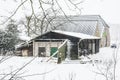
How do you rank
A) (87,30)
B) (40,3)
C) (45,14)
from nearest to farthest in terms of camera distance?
(40,3)
(45,14)
(87,30)

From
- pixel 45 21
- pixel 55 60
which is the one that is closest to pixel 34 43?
pixel 55 60

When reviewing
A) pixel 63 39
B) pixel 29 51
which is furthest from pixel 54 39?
pixel 29 51

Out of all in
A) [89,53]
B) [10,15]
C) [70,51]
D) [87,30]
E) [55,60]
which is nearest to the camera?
[10,15]

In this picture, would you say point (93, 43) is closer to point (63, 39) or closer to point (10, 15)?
point (63, 39)

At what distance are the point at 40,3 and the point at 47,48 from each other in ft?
86.5

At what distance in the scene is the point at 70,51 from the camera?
29.4 metres

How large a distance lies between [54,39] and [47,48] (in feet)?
3.92

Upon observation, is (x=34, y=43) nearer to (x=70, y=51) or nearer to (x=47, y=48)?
(x=47, y=48)

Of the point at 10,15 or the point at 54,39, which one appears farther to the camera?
the point at 54,39

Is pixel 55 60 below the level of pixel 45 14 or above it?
below

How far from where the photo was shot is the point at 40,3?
10.8 feet

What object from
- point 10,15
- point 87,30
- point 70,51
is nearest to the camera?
point 10,15

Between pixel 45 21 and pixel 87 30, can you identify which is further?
pixel 87 30

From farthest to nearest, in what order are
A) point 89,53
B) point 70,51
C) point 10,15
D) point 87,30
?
point 87,30, point 89,53, point 70,51, point 10,15
